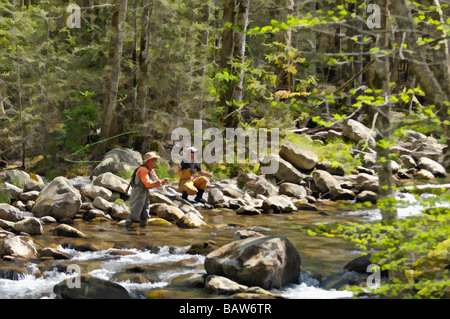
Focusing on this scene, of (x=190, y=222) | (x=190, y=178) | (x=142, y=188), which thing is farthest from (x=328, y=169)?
(x=142, y=188)

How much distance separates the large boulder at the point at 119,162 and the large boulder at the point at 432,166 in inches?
421

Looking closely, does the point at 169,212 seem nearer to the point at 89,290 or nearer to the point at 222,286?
the point at 222,286

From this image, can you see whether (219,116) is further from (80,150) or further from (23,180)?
(23,180)

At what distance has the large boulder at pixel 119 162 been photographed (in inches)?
620

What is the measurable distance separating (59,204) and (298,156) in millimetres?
8711

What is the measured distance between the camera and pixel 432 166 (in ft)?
63.1

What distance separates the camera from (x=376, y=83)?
18.7 ft

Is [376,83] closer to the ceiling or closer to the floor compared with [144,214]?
closer to the ceiling

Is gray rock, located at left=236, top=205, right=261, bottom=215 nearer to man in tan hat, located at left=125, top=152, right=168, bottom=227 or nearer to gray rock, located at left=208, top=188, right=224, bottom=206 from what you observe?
gray rock, located at left=208, top=188, right=224, bottom=206

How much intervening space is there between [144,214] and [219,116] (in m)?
7.56

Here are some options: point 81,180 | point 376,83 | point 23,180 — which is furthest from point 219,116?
point 376,83

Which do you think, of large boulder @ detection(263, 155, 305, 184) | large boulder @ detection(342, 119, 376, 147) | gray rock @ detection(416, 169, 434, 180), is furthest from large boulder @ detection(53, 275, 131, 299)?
large boulder @ detection(342, 119, 376, 147)

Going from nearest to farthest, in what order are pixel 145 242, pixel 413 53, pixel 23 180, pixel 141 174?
pixel 413 53, pixel 145 242, pixel 141 174, pixel 23 180

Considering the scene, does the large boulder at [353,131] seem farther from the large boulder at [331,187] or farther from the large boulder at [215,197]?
the large boulder at [215,197]
